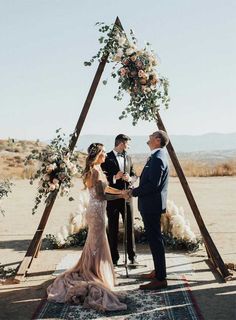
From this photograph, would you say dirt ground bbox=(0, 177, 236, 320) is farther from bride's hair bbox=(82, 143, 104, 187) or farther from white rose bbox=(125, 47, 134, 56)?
white rose bbox=(125, 47, 134, 56)

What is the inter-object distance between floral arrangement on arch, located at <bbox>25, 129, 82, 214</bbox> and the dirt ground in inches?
48.1

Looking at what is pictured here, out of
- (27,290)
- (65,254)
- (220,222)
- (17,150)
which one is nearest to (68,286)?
(27,290)

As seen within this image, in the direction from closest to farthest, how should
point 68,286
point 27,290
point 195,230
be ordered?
point 68,286 < point 27,290 < point 195,230

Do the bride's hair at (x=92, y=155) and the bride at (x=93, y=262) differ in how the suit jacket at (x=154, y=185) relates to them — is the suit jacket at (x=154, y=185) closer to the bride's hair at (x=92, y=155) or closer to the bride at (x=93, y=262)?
the bride at (x=93, y=262)

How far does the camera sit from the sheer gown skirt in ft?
20.4

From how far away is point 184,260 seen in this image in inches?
340

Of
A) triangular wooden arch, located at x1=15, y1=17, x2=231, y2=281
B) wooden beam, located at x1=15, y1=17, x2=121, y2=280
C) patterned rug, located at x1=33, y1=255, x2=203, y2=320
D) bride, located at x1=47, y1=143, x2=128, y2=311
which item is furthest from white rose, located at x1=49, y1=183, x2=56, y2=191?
patterned rug, located at x1=33, y1=255, x2=203, y2=320

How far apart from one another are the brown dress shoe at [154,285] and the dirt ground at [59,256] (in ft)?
1.33

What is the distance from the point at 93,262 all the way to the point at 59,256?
95.1 inches

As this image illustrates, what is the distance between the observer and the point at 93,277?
22.1 ft

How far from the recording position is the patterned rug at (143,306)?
19.3 feet

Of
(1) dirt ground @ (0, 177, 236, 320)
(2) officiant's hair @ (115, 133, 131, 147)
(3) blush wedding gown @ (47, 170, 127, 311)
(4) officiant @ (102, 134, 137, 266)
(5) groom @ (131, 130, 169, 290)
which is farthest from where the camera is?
(4) officiant @ (102, 134, 137, 266)

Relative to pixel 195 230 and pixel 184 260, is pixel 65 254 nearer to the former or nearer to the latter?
pixel 184 260

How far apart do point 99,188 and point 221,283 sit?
2121 mm
